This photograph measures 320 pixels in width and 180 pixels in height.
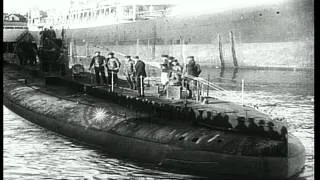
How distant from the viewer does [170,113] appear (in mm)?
13594

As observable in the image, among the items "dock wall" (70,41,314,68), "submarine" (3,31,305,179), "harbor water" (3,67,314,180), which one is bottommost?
"harbor water" (3,67,314,180)

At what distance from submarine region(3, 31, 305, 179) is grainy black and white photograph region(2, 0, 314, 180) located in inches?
1.2

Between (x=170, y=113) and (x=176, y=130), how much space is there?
1.44 m

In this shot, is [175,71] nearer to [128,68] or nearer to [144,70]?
[144,70]

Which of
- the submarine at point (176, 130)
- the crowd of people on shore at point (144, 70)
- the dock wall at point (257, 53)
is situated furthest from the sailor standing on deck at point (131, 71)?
the dock wall at point (257, 53)

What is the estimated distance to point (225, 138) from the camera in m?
11.1

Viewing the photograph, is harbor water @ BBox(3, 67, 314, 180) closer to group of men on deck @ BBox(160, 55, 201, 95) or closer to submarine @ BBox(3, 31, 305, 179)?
submarine @ BBox(3, 31, 305, 179)

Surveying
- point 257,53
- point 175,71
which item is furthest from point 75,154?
point 257,53

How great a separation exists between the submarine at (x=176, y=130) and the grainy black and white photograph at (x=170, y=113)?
3 centimetres

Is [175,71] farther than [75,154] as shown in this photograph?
Yes

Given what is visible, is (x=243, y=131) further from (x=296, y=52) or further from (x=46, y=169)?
(x=296, y=52)

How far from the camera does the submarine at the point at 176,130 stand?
1045 centimetres

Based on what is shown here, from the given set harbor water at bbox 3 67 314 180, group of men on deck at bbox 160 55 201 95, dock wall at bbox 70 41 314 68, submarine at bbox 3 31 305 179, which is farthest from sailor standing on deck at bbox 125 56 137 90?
dock wall at bbox 70 41 314 68

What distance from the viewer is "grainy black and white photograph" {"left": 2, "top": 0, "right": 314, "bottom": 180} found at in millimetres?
10953
